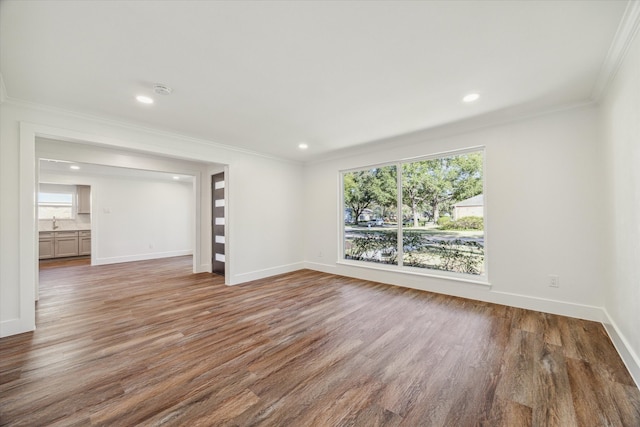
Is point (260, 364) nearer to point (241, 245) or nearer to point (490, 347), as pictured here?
point (490, 347)

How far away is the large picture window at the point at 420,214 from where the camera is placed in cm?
368

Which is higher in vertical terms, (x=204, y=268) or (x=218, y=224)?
(x=218, y=224)

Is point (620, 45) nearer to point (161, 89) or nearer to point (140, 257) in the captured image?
point (161, 89)

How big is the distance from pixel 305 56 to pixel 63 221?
9544mm

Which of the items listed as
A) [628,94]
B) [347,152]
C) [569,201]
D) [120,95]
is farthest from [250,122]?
[569,201]

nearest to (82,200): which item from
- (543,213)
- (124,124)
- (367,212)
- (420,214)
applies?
(124,124)

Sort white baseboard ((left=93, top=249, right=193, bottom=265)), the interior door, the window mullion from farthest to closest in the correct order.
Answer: white baseboard ((left=93, top=249, right=193, bottom=265))
the interior door
the window mullion

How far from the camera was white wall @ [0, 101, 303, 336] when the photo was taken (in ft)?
8.49

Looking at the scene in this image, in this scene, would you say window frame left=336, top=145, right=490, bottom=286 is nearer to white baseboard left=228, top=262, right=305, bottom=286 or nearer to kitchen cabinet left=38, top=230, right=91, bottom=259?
white baseboard left=228, top=262, right=305, bottom=286

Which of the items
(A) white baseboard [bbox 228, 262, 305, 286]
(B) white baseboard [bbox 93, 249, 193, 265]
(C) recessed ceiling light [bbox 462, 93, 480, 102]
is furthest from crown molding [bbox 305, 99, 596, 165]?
(B) white baseboard [bbox 93, 249, 193, 265]

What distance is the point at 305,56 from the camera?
6.36 ft

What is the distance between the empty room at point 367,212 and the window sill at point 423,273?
0.14 ft

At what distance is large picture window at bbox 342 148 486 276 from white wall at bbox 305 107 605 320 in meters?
0.24

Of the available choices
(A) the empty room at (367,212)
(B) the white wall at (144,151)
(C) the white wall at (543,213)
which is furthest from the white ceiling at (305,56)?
(C) the white wall at (543,213)
